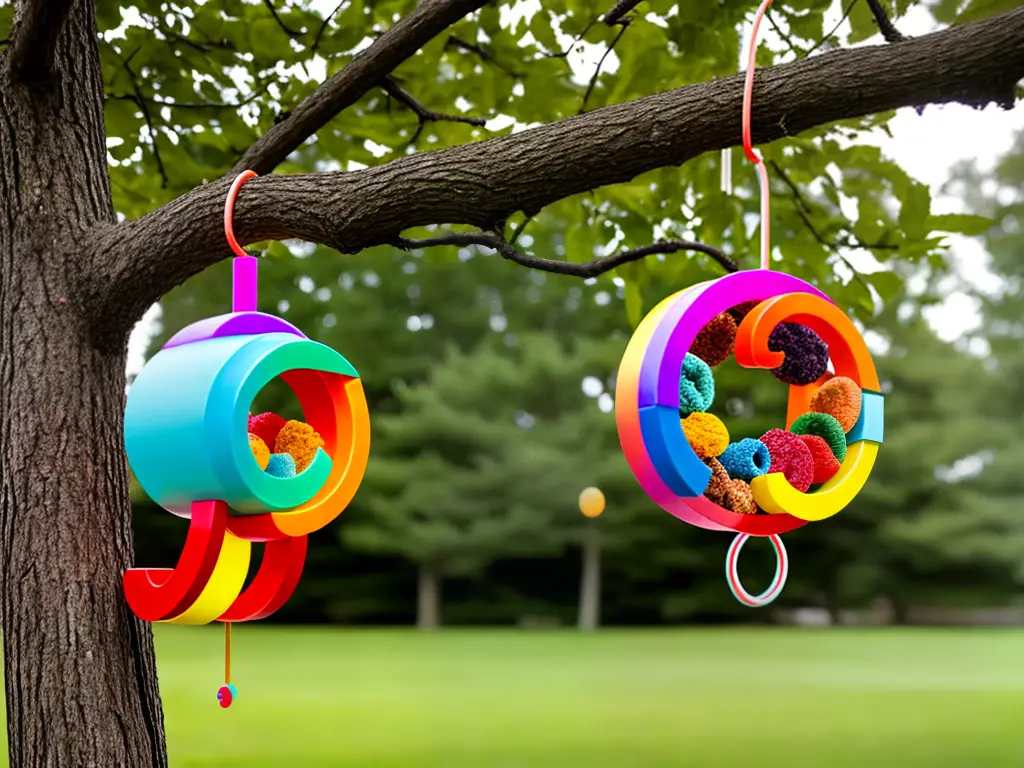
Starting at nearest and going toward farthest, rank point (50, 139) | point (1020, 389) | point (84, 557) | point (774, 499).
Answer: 1. point (774, 499)
2. point (84, 557)
3. point (50, 139)
4. point (1020, 389)

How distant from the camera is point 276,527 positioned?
1881 mm

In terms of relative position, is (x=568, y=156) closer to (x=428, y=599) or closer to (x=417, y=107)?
(x=417, y=107)

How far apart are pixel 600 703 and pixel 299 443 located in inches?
329

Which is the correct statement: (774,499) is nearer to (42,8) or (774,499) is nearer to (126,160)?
(42,8)

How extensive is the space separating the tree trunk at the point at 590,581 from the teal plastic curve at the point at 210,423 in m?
16.4

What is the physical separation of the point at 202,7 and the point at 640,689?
879 cm

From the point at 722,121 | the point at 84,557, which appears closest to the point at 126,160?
the point at 84,557

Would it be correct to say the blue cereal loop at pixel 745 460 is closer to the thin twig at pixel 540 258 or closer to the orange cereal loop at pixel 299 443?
the thin twig at pixel 540 258

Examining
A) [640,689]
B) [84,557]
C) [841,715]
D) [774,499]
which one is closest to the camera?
[774,499]

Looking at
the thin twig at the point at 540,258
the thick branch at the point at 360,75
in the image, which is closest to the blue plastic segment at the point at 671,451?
the thin twig at the point at 540,258

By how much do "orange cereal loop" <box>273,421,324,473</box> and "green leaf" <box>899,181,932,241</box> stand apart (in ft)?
4.96

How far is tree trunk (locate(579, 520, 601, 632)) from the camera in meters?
18.1

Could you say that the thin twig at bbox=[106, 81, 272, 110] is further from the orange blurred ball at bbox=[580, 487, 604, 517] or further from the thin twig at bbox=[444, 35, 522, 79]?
the orange blurred ball at bbox=[580, 487, 604, 517]

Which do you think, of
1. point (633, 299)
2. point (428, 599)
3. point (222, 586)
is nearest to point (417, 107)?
point (633, 299)
